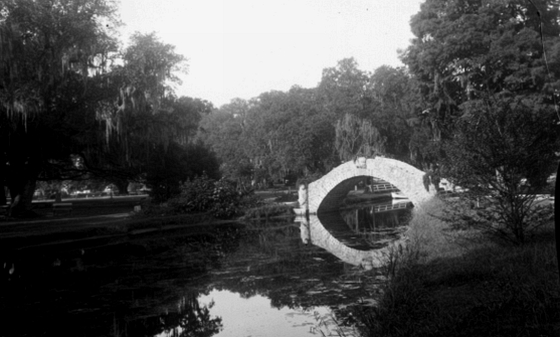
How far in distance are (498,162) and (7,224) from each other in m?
20.4

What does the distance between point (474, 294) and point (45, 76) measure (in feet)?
66.2

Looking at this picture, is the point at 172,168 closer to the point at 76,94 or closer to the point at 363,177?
the point at 76,94

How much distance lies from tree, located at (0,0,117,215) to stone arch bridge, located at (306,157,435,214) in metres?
12.9

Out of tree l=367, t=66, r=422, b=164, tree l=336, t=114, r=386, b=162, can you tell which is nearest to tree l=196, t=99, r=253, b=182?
tree l=336, t=114, r=386, b=162

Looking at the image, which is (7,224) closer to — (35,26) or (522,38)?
(35,26)

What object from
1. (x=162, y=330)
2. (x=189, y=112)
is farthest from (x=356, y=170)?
(x=162, y=330)

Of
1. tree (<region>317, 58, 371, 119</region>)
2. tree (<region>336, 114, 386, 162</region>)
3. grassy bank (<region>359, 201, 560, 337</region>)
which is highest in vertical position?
tree (<region>317, 58, 371, 119</region>)

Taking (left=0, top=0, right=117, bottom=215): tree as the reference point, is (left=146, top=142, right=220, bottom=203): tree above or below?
below

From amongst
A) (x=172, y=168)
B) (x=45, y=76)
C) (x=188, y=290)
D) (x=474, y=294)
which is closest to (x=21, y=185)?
(x=45, y=76)

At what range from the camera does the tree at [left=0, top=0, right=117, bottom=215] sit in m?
20.3

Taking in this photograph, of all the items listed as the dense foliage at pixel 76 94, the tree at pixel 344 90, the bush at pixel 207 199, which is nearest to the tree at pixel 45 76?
the dense foliage at pixel 76 94

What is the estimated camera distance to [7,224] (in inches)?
898

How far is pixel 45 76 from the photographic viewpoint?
870 inches

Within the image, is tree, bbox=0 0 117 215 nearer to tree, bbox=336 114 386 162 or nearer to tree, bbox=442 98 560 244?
tree, bbox=442 98 560 244
